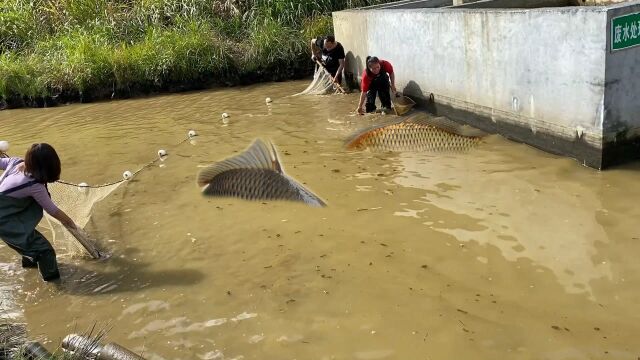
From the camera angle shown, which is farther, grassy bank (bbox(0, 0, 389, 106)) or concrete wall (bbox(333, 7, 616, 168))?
grassy bank (bbox(0, 0, 389, 106))

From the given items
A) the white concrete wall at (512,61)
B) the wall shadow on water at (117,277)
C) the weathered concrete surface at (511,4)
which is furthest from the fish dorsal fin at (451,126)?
the wall shadow on water at (117,277)

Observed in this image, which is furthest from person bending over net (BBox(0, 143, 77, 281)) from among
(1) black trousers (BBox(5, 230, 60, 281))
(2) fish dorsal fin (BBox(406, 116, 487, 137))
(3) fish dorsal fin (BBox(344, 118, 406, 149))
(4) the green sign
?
(4) the green sign

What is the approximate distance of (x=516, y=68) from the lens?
264 inches

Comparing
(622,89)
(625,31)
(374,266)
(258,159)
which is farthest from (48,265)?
(625,31)

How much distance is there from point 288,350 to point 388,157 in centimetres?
371

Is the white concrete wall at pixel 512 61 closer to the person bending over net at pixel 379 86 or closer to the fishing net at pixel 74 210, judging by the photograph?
the person bending over net at pixel 379 86

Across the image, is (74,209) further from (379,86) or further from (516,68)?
(379,86)

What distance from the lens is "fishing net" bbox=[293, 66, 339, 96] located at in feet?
36.6

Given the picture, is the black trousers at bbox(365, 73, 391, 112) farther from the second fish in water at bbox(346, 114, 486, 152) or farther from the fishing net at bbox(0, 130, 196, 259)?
the fishing net at bbox(0, 130, 196, 259)

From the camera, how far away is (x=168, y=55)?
1301cm

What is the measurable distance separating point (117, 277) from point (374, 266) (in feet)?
6.87

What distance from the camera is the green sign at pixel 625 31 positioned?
17.5 feet

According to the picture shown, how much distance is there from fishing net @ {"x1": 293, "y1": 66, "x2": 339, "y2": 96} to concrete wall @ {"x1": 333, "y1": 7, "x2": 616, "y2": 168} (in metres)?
1.80

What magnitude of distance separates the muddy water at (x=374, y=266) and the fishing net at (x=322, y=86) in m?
3.99
